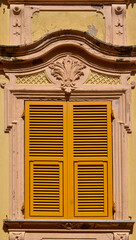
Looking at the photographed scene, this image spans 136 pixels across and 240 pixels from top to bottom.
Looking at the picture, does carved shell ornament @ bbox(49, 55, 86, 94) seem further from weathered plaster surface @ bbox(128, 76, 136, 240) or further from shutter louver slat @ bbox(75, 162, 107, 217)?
shutter louver slat @ bbox(75, 162, 107, 217)

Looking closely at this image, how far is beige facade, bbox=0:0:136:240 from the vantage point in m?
13.0

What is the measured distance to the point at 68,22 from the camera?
13.7 meters

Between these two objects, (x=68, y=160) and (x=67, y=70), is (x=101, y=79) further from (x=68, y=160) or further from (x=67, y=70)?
(x=68, y=160)

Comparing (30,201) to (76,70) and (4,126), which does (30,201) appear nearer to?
(4,126)

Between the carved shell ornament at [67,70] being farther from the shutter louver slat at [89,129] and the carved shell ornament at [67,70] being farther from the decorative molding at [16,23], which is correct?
the decorative molding at [16,23]

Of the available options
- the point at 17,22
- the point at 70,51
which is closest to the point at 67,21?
the point at 70,51

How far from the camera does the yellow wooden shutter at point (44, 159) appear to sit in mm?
13148

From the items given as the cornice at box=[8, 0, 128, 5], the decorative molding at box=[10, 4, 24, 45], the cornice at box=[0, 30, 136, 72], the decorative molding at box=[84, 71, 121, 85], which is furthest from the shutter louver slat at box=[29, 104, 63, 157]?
the cornice at box=[8, 0, 128, 5]

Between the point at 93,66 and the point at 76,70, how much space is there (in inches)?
10.8

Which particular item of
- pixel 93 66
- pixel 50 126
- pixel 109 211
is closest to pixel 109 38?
pixel 93 66

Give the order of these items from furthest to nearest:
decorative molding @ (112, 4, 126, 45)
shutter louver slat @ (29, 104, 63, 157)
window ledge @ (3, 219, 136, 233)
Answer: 1. decorative molding @ (112, 4, 126, 45)
2. shutter louver slat @ (29, 104, 63, 157)
3. window ledge @ (3, 219, 136, 233)

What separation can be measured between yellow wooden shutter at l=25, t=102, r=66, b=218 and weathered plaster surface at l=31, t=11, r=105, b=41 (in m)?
1.23

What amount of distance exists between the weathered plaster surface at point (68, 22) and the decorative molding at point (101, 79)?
0.60 m

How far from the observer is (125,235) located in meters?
13.0
